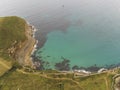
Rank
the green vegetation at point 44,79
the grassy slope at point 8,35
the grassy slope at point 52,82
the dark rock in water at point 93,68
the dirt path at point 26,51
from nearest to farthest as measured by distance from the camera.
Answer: the grassy slope at point 52,82 < the green vegetation at point 44,79 < the grassy slope at point 8,35 < the dark rock in water at point 93,68 < the dirt path at point 26,51

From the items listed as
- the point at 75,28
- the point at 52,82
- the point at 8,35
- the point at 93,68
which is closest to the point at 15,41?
the point at 8,35

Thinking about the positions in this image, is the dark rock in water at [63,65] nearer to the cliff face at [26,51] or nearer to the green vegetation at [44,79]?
the green vegetation at [44,79]

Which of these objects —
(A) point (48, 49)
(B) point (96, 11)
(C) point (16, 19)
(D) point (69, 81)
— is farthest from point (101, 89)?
(B) point (96, 11)

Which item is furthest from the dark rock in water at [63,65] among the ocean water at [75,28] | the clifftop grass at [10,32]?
the clifftop grass at [10,32]

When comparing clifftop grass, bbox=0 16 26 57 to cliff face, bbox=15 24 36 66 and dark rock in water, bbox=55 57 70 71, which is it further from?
dark rock in water, bbox=55 57 70 71

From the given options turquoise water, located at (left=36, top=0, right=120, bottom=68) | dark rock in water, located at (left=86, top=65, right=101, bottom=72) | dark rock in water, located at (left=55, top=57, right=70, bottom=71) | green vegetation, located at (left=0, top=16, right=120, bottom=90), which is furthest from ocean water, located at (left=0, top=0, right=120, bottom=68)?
green vegetation, located at (left=0, top=16, right=120, bottom=90)

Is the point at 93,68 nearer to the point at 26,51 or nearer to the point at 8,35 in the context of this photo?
the point at 26,51
